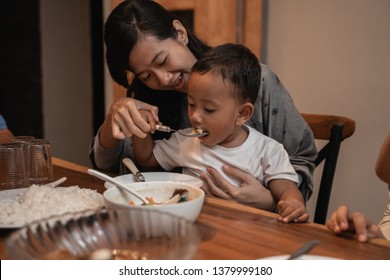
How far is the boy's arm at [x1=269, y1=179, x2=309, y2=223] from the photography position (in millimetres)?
898

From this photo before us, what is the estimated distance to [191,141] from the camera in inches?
52.1

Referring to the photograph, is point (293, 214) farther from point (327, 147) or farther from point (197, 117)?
point (327, 147)

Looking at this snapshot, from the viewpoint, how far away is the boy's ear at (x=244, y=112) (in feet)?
4.09

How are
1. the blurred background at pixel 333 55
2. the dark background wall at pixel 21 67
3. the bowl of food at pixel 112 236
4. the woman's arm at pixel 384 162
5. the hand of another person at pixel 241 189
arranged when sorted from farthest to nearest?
the dark background wall at pixel 21 67 → the blurred background at pixel 333 55 → the woman's arm at pixel 384 162 → the hand of another person at pixel 241 189 → the bowl of food at pixel 112 236

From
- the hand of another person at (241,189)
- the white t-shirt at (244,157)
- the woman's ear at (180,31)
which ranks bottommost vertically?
the hand of another person at (241,189)

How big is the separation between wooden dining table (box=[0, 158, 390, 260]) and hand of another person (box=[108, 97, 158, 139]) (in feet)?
1.04

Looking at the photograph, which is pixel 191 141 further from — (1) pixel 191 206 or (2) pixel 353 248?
(2) pixel 353 248

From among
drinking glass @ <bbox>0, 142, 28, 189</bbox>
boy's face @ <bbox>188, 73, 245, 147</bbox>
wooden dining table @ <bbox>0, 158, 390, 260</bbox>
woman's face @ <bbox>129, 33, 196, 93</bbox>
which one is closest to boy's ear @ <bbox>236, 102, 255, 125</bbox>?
boy's face @ <bbox>188, 73, 245, 147</bbox>

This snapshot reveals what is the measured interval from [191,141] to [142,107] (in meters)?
0.19

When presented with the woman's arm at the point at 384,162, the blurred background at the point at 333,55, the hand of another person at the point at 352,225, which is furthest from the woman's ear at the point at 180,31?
the blurred background at the point at 333,55

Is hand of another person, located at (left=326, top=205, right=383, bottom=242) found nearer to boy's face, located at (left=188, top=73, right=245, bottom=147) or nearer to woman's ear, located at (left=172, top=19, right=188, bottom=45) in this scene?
boy's face, located at (left=188, top=73, right=245, bottom=147)

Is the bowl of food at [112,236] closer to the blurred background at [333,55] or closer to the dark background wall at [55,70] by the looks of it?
the blurred background at [333,55]
